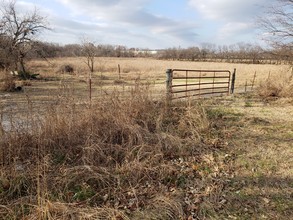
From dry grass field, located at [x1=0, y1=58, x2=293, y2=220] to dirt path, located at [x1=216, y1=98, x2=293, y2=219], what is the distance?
0.05 feet

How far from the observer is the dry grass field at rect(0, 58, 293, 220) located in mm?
3375

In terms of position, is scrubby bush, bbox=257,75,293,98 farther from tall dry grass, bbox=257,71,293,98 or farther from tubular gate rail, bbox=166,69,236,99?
tubular gate rail, bbox=166,69,236,99

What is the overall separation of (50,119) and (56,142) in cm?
49

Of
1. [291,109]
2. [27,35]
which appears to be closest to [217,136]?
[291,109]

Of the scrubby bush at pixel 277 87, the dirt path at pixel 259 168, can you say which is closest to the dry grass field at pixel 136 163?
the dirt path at pixel 259 168

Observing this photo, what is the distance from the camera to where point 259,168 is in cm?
455

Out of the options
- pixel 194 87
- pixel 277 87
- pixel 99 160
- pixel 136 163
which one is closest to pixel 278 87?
pixel 277 87

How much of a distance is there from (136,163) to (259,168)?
219cm

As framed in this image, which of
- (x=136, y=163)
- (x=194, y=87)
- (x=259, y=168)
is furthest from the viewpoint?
(x=194, y=87)

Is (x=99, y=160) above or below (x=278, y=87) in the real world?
below

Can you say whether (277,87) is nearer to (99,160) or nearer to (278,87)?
(278,87)

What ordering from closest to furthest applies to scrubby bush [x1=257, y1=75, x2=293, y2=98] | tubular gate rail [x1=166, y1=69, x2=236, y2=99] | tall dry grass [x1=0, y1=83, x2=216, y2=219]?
tall dry grass [x1=0, y1=83, x2=216, y2=219] → tubular gate rail [x1=166, y1=69, x2=236, y2=99] → scrubby bush [x1=257, y1=75, x2=293, y2=98]

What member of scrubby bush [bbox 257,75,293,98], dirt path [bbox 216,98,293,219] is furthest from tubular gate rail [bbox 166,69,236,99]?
dirt path [bbox 216,98,293,219]

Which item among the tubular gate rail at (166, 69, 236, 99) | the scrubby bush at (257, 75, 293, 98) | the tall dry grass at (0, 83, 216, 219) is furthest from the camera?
the scrubby bush at (257, 75, 293, 98)
